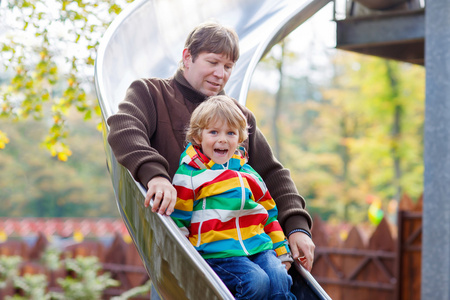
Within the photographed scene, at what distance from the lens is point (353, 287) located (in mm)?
8281

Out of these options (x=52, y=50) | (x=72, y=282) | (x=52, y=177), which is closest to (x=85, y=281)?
(x=72, y=282)

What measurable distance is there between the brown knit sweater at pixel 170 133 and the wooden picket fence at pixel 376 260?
5.24 metres

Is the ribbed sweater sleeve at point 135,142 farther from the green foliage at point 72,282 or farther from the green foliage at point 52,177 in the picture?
the green foliage at point 52,177

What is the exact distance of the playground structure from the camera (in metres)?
2.41

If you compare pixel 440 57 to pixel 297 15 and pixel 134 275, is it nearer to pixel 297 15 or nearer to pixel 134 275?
pixel 297 15

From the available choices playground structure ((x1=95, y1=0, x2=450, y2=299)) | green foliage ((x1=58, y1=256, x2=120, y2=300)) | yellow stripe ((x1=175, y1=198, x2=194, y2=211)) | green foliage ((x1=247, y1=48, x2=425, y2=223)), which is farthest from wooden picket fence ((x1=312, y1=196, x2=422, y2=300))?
green foliage ((x1=247, y1=48, x2=425, y2=223))

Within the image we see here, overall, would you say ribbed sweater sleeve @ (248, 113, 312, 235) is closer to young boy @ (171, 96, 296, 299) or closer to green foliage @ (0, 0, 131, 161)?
young boy @ (171, 96, 296, 299)

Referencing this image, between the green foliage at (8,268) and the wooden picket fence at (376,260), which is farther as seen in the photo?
the green foliage at (8,268)

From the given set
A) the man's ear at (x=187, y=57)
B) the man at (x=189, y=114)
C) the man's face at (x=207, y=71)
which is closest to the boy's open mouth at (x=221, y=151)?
the man at (x=189, y=114)

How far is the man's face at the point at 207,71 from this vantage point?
2732 mm

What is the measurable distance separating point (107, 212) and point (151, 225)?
2664 cm

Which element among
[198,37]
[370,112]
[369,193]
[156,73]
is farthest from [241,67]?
[369,193]

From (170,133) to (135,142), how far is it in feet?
1.28

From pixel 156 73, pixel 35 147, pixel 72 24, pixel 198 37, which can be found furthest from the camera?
pixel 35 147
